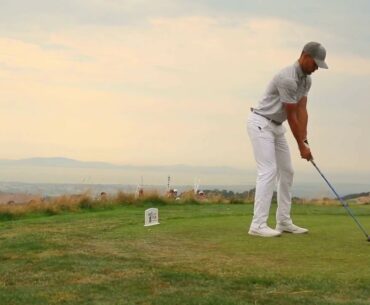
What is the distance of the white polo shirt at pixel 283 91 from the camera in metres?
7.35

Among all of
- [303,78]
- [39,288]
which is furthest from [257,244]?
[39,288]

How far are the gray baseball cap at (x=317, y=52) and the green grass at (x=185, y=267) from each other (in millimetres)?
1926

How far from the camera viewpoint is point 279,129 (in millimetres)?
7781

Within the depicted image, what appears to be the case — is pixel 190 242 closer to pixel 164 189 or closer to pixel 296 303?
pixel 296 303

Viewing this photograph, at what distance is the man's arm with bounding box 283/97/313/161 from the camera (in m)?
7.40

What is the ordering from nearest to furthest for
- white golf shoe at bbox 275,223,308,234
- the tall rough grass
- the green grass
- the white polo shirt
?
the green grass
the white polo shirt
white golf shoe at bbox 275,223,308,234
the tall rough grass

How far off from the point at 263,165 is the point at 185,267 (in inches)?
99.9

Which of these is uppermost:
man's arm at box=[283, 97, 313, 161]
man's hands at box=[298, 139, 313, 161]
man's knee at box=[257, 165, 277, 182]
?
man's arm at box=[283, 97, 313, 161]

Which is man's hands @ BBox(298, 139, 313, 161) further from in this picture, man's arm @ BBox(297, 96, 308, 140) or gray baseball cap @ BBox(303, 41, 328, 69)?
gray baseball cap @ BBox(303, 41, 328, 69)

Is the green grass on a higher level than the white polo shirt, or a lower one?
lower

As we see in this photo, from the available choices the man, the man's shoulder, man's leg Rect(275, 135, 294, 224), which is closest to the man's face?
the man

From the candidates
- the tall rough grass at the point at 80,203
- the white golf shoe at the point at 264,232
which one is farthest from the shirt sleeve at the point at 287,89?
the tall rough grass at the point at 80,203

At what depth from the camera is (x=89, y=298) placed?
14.2 ft

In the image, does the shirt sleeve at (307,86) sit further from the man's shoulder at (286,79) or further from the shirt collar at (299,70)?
the man's shoulder at (286,79)
